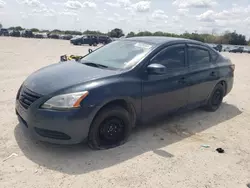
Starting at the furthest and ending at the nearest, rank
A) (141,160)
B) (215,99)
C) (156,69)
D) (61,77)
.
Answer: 1. (215,99)
2. (156,69)
3. (61,77)
4. (141,160)

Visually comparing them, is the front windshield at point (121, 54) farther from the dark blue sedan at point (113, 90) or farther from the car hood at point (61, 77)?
the car hood at point (61, 77)

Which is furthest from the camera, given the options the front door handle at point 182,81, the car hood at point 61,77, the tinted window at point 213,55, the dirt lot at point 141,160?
the tinted window at point 213,55

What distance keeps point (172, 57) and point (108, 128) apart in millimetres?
1817

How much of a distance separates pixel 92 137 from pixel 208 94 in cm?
302

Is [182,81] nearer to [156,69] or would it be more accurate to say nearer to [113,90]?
Answer: [156,69]

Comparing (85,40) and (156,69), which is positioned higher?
(85,40)

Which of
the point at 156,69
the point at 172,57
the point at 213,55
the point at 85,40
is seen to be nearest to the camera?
the point at 156,69

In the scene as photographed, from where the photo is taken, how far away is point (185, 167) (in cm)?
353

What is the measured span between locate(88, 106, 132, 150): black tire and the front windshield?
2.59ft

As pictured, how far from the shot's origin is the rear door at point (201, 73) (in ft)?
16.3

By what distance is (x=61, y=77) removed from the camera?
3.76 meters

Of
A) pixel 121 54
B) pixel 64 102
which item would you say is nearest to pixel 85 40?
pixel 121 54

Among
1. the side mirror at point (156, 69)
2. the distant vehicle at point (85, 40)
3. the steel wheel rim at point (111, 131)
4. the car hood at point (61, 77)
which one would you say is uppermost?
the distant vehicle at point (85, 40)

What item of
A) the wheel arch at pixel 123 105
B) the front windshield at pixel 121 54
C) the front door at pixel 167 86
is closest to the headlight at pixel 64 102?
the wheel arch at pixel 123 105
